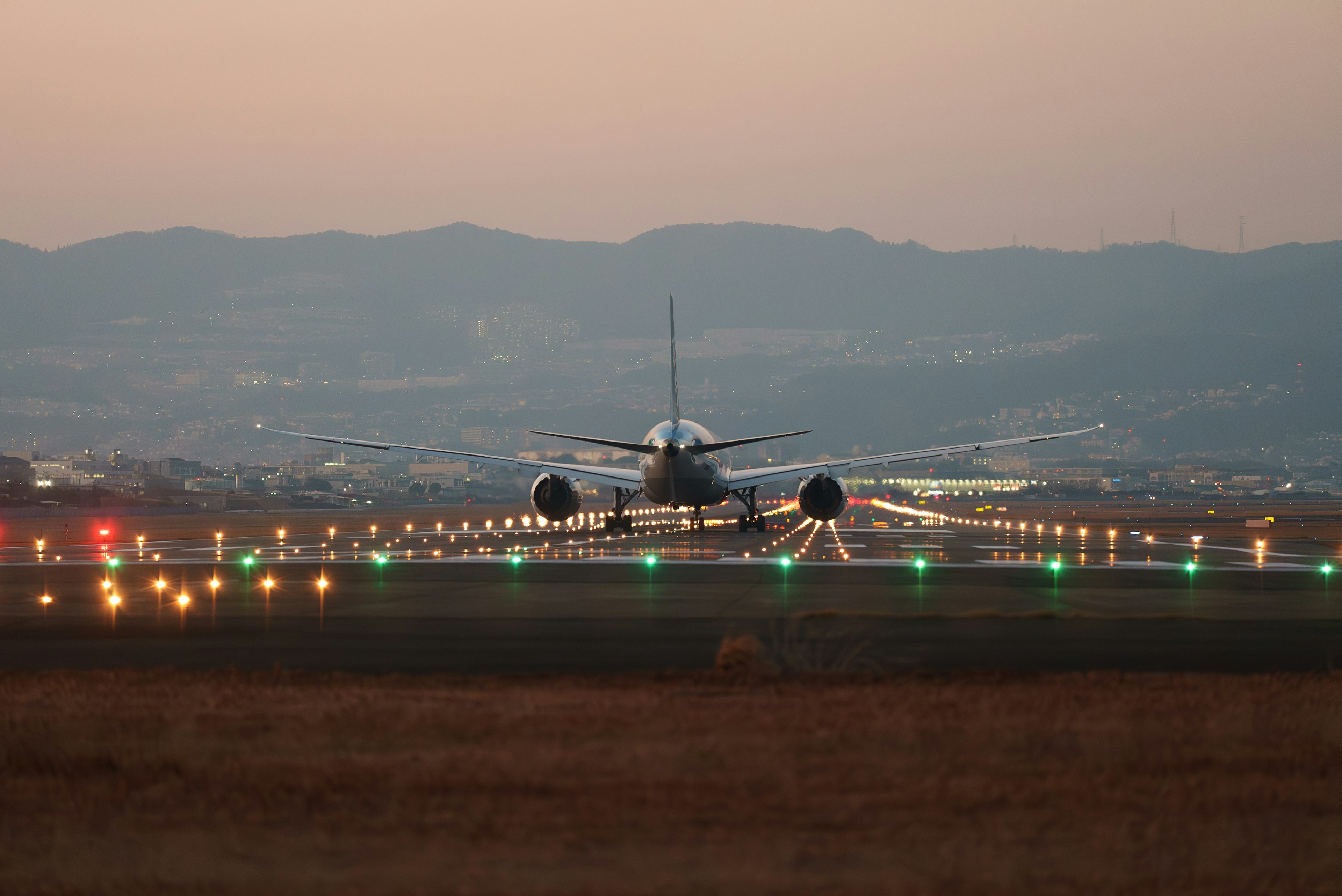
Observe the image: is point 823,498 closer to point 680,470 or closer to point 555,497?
point 680,470

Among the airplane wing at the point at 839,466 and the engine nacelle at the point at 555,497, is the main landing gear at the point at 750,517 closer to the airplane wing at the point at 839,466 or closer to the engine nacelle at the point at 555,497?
the airplane wing at the point at 839,466

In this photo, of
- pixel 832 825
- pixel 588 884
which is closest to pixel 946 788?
pixel 832 825

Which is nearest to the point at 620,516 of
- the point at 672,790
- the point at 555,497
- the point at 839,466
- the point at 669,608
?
the point at 555,497

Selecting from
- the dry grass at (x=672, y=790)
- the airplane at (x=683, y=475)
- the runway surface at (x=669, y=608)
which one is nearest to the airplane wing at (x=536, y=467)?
the airplane at (x=683, y=475)

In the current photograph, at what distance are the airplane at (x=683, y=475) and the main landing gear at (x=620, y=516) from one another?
6 cm

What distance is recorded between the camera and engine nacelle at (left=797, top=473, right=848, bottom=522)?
5656cm

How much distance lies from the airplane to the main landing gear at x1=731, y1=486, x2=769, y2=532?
0.24 feet

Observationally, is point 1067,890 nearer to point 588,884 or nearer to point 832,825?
point 832,825

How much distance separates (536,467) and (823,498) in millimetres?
13577

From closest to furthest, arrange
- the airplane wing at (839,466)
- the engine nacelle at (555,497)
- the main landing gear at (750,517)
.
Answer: the engine nacelle at (555,497) < the airplane wing at (839,466) < the main landing gear at (750,517)

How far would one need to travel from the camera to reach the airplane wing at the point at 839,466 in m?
57.2

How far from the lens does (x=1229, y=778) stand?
28.3ft

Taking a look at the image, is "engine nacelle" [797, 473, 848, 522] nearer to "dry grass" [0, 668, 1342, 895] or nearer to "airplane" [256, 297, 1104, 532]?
"airplane" [256, 297, 1104, 532]

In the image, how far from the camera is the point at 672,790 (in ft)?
26.8
